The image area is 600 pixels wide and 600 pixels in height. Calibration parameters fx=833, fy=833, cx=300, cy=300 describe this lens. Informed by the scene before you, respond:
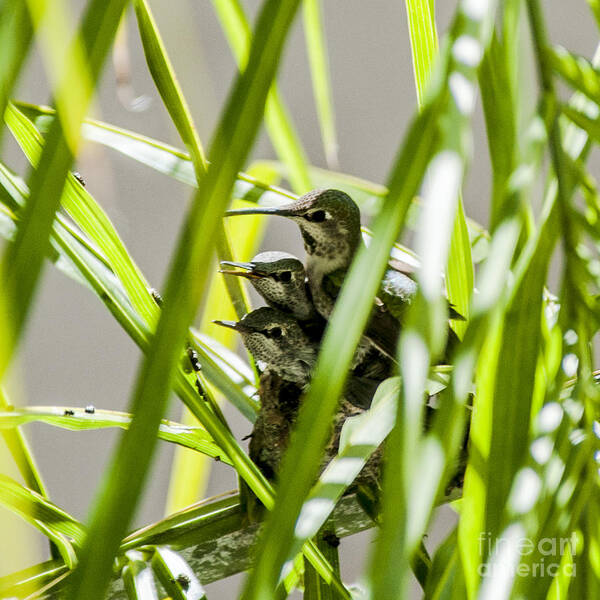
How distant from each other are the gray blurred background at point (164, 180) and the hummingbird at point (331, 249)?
3.49 ft

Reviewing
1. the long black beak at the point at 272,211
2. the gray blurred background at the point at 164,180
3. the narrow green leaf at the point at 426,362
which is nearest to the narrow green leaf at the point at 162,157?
the long black beak at the point at 272,211

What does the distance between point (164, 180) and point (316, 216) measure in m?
1.21

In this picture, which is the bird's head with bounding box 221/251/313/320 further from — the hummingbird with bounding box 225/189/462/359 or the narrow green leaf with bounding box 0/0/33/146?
the narrow green leaf with bounding box 0/0/33/146

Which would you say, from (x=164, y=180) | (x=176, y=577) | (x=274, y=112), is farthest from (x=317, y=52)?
(x=164, y=180)

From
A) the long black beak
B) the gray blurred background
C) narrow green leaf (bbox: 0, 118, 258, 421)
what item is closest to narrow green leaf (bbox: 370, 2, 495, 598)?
narrow green leaf (bbox: 0, 118, 258, 421)

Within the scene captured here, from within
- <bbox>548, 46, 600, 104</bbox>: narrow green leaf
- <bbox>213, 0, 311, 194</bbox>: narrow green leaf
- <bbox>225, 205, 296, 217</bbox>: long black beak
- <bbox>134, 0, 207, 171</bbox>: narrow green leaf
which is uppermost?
<bbox>213, 0, 311, 194</bbox>: narrow green leaf

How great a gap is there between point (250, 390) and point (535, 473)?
36cm

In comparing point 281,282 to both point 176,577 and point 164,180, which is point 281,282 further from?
point 164,180

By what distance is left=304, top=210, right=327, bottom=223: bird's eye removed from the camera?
19.1 inches

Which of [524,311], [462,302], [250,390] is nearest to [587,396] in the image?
[524,311]

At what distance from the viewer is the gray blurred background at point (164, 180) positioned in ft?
5.22

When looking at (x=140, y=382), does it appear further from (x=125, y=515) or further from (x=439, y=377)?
(x=439, y=377)

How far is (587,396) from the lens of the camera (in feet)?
0.66

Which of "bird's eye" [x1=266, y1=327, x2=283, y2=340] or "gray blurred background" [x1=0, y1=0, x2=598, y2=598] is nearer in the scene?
"bird's eye" [x1=266, y1=327, x2=283, y2=340]
